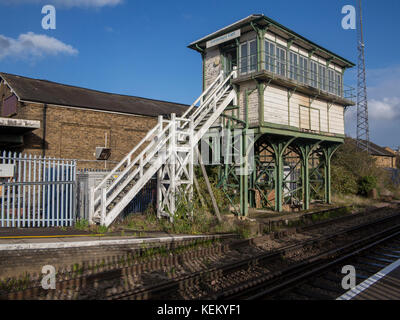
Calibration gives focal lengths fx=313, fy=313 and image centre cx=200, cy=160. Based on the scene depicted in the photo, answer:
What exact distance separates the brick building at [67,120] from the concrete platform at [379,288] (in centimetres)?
1335

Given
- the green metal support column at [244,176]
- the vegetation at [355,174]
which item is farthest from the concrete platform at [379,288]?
the vegetation at [355,174]

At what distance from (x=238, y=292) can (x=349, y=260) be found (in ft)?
11.9

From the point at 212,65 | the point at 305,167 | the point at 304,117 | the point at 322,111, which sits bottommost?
the point at 305,167

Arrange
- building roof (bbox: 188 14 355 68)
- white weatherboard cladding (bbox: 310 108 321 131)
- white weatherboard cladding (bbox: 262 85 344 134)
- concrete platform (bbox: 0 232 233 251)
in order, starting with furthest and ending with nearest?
white weatherboard cladding (bbox: 310 108 321 131), white weatherboard cladding (bbox: 262 85 344 134), building roof (bbox: 188 14 355 68), concrete platform (bbox: 0 232 233 251)

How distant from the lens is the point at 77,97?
19.4 metres

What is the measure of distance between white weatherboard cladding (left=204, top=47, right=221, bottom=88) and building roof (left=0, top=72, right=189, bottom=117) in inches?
272

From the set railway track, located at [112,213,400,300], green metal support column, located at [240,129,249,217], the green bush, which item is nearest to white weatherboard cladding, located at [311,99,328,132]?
green metal support column, located at [240,129,249,217]

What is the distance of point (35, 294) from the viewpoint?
4.91 meters

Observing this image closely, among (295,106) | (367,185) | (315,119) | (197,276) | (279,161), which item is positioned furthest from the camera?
(367,185)

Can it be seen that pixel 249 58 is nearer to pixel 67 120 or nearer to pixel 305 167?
pixel 305 167

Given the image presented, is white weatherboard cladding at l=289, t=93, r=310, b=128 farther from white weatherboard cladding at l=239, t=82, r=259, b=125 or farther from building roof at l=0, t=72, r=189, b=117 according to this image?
building roof at l=0, t=72, r=189, b=117

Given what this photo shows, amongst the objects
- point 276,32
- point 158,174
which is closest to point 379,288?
point 158,174

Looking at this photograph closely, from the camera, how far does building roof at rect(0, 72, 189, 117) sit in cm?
1700

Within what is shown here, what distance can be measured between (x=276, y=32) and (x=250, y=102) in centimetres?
343
